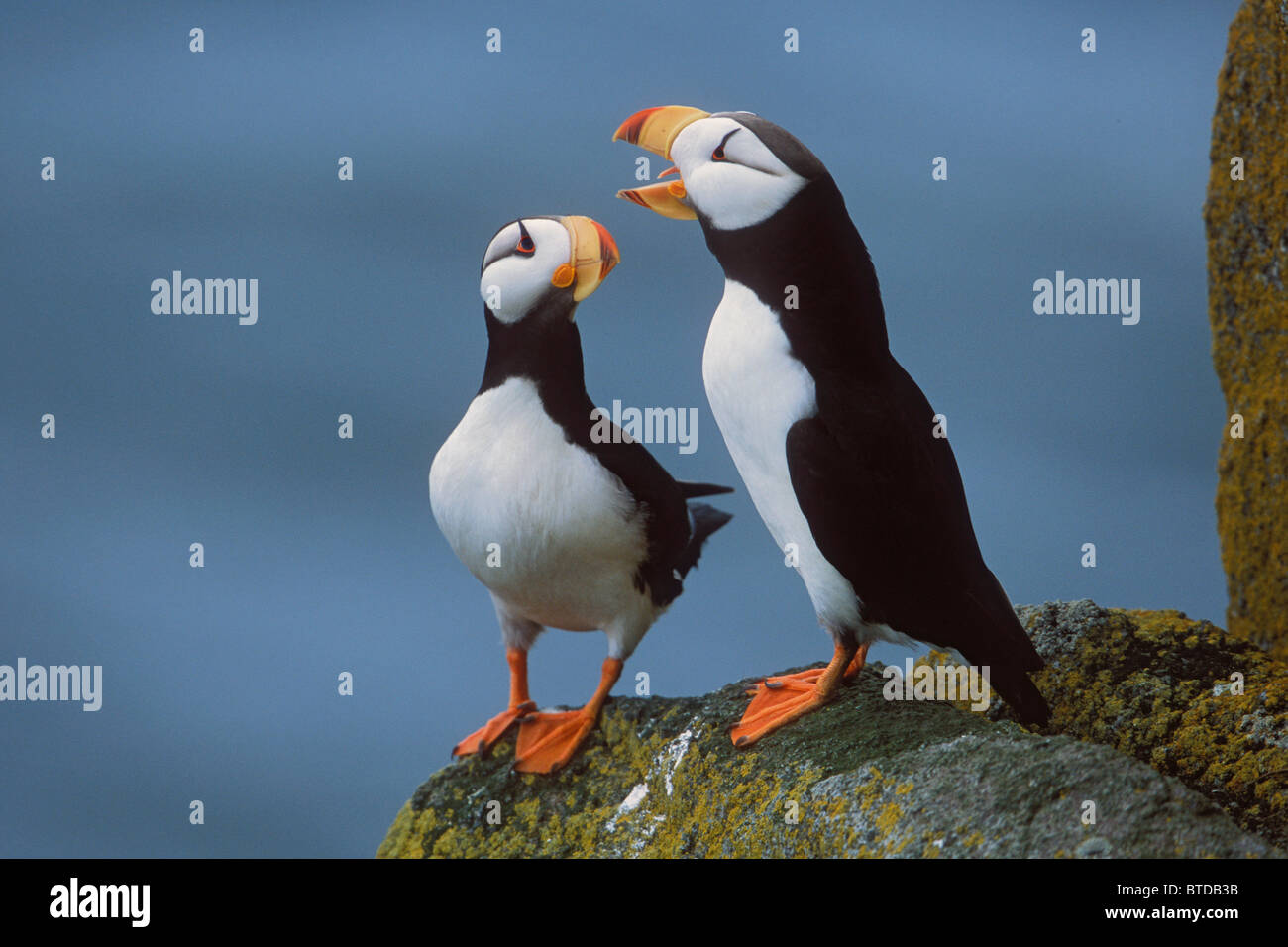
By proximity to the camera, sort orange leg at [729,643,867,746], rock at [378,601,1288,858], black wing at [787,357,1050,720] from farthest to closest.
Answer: orange leg at [729,643,867,746]
black wing at [787,357,1050,720]
rock at [378,601,1288,858]

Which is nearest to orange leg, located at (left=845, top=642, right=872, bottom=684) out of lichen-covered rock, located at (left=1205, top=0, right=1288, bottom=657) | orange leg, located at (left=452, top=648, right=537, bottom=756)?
orange leg, located at (left=452, top=648, right=537, bottom=756)

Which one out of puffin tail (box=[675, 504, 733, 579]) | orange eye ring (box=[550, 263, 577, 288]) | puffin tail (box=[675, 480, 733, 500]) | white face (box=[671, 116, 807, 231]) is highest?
white face (box=[671, 116, 807, 231])

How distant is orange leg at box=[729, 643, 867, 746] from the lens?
3.41m

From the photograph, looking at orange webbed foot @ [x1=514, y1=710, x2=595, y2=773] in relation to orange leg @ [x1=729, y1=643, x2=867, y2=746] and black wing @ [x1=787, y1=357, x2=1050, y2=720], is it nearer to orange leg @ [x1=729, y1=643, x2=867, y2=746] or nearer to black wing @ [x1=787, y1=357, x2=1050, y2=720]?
orange leg @ [x1=729, y1=643, x2=867, y2=746]

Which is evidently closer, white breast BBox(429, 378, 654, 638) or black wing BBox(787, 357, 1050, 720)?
black wing BBox(787, 357, 1050, 720)

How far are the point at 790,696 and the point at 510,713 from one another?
0.85m

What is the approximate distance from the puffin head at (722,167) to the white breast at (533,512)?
0.64 metres

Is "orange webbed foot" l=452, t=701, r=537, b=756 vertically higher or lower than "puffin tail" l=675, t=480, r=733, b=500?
lower

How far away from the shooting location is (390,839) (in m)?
3.85

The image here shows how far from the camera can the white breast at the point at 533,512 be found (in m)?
3.48

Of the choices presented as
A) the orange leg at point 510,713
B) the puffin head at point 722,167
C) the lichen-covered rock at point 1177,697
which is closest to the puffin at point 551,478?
the orange leg at point 510,713

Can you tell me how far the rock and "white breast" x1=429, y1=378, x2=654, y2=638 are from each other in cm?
45

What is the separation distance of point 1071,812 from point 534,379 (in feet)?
5.68
